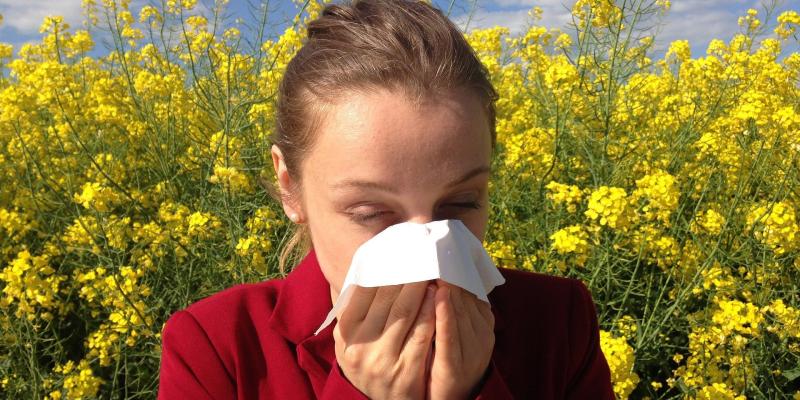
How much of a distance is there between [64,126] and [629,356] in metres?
2.86

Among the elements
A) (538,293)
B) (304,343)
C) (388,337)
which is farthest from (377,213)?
(538,293)

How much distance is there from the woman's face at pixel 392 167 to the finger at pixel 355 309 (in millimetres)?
100

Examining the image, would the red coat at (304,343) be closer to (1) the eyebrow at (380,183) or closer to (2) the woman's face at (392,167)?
(2) the woman's face at (392,167)

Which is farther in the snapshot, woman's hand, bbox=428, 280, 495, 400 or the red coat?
the red coat

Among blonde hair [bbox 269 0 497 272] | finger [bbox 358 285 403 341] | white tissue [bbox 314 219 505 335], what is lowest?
finger [bbox 358 285 403 341]

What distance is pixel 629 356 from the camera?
2004mm

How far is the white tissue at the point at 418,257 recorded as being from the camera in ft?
3.17

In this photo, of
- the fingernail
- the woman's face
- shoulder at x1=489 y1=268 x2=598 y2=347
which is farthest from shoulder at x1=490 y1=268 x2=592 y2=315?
the fingernail

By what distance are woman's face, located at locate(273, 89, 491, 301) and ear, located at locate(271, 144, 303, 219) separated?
0.17 meters

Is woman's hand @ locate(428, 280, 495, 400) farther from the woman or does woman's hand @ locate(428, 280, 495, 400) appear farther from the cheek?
the cheek

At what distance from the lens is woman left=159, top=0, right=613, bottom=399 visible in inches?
40.7

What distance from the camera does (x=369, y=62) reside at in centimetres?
115

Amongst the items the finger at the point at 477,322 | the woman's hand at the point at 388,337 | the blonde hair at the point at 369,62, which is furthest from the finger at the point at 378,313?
the blonde hair at the point at 369,62

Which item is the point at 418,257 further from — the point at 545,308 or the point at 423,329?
the point at 545,308
